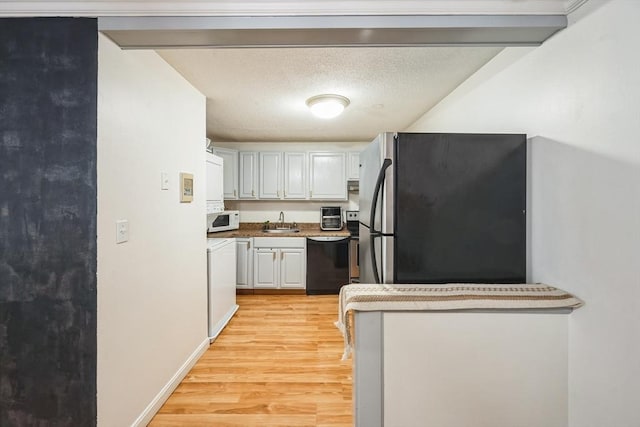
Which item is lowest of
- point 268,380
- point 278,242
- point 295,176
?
point 268,380

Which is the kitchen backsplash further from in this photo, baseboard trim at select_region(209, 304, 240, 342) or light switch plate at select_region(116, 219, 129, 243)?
light switch plate at select_region(116, 219, 129, 243)

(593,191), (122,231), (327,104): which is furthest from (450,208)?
(122,231)

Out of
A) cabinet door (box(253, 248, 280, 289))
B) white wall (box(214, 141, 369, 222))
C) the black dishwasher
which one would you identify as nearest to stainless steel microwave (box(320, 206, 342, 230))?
white wall (box(214, 141, 369, 222))

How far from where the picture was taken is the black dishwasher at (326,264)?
3928 mm

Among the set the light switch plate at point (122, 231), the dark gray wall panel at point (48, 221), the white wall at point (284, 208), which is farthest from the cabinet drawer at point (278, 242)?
the dark gray wall panel at point (48, 221)

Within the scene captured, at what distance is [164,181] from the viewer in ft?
6.03

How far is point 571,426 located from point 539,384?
0.23 meters

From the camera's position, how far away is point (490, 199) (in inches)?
56.9

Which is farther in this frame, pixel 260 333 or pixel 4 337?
pixel 260 333

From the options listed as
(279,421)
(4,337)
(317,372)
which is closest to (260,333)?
(317,372)

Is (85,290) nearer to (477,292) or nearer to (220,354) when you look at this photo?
(220,354)

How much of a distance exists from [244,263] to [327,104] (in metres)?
2.42

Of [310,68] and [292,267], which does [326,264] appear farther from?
[310,68]

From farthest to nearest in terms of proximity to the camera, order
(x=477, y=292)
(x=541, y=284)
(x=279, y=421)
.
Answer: (x=279, y=421) < (x=541, y=284) < (x=477, y=292)
